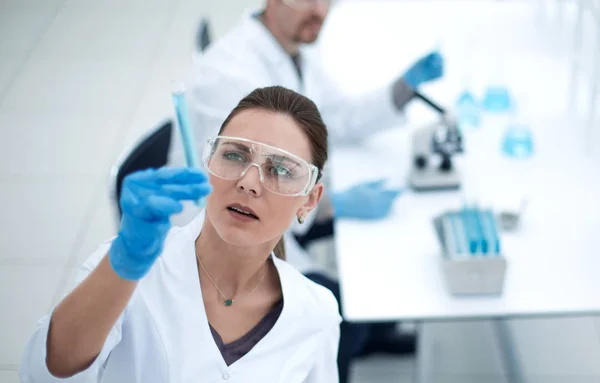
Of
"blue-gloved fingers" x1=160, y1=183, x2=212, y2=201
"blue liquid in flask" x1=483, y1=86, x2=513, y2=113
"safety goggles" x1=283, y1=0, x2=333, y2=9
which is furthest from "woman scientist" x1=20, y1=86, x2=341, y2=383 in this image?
"blue liquid in flask" x1=483, y1=86, x2=513, y2=113

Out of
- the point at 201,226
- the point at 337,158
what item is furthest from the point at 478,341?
the point at 201,226

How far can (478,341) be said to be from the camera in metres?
2.71

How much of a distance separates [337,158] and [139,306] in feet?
4.65

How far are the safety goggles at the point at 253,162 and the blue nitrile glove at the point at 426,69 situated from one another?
1.45 meters

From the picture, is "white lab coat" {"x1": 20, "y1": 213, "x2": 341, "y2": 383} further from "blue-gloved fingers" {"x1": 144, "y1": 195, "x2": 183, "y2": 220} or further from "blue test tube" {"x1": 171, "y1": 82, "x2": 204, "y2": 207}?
"blue-gloved fingers" {"x1": 144, "y1": 195, "x2": 183, "y2": 220}

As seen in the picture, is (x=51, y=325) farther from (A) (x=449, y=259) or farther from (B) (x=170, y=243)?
(A) (x=449, y=259)

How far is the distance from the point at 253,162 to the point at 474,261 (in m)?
0.92

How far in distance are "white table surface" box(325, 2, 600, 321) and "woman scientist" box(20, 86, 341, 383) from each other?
1.91 ft

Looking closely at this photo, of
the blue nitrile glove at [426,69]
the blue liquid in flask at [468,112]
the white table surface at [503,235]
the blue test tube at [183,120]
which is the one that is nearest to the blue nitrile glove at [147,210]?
the blue test tube at [183,120]

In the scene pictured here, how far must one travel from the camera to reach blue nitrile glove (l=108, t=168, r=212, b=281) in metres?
0.85

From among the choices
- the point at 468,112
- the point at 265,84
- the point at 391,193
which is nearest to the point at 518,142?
the point at 468,112

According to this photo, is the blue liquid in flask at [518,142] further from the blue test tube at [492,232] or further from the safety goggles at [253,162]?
the safety goggles at [253,162]

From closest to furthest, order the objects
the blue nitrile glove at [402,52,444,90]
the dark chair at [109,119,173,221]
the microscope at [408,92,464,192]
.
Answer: the dark chair at [109,119,173,221]
the microscope at [408,92,464,192]
the blue nitrile glove at [402,52,444,90]

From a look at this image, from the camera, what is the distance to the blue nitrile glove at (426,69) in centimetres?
245
